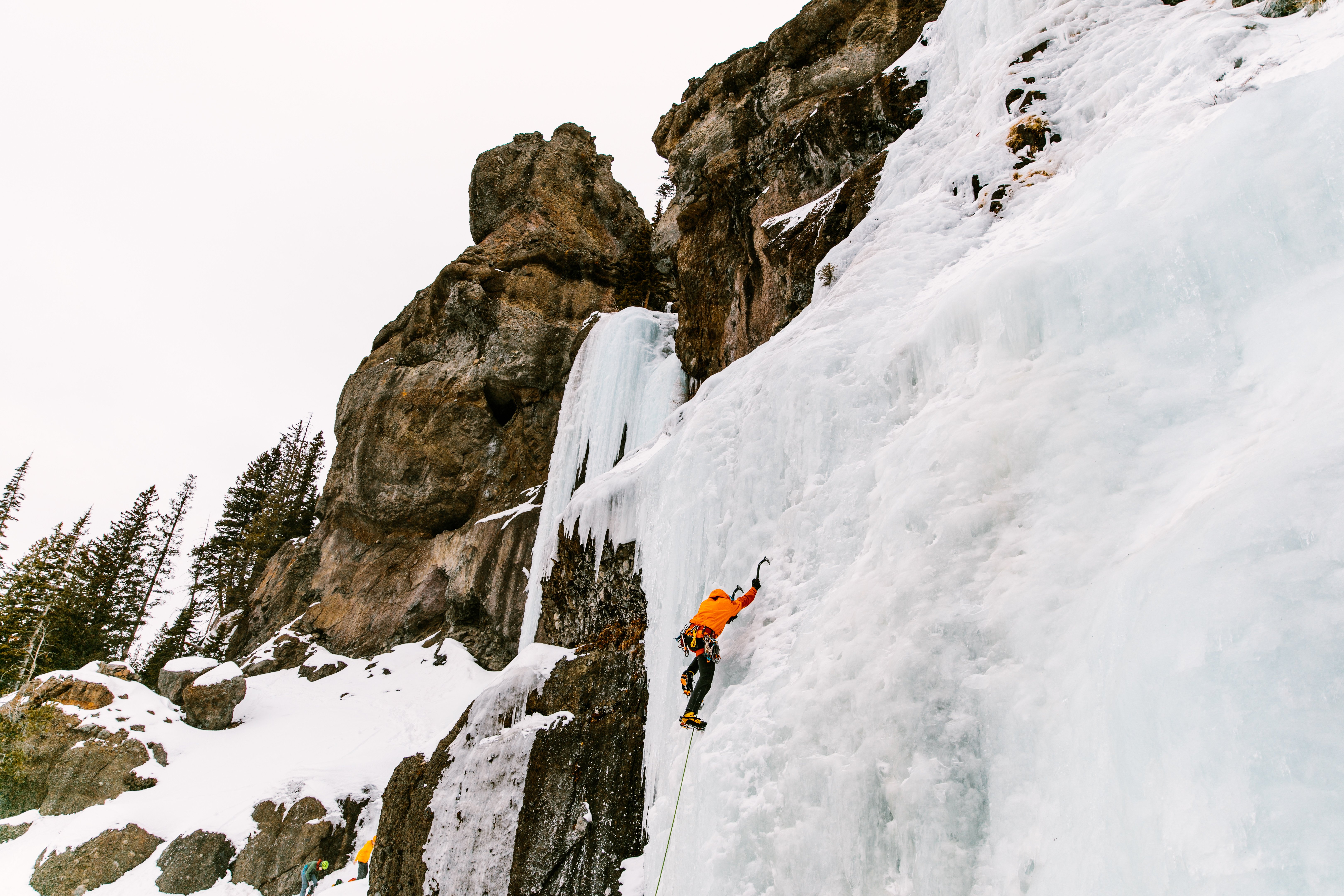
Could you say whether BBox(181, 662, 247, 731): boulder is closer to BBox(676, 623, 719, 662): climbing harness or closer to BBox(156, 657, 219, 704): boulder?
BBox(156, 657, 219, 704): boulder

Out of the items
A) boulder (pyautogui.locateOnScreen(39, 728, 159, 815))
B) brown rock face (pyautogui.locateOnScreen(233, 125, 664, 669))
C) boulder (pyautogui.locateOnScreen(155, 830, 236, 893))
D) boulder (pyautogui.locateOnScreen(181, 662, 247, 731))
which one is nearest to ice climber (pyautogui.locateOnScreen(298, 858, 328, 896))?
boulder (pyautogui.locateOnScreen(155, 830, 236, 893))

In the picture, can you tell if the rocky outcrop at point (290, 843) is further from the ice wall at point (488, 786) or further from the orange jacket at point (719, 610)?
the orange jacket at point (719, 610)

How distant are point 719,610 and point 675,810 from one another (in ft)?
4.16

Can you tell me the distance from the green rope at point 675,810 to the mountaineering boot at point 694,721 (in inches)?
5.3

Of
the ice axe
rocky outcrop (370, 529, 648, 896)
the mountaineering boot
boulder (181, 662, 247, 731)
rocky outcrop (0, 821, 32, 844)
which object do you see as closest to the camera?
the mountaineering boot

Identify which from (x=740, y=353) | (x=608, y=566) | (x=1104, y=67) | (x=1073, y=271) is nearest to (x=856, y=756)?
(x=1073, y=271)

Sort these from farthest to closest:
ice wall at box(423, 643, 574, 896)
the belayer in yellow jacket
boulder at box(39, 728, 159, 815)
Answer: boulder at box(39, 728, 159, 815) → the belayer in yellow jacket → ice wall at box(423, 643, 574, 896)

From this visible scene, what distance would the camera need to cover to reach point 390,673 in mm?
15766

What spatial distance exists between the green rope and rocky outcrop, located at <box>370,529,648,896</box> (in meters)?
0.92

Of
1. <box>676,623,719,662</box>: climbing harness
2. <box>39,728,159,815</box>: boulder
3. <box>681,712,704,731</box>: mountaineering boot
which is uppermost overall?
<box>676,623,719,662</box>: climbing harness

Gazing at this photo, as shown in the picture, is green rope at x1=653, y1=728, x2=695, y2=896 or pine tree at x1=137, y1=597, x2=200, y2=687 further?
pine tree at x1=137, y1=597, x2=200, y2=687

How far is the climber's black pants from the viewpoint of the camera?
15.3 feet

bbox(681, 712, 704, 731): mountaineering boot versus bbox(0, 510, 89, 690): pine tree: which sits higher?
bbox(0, 510, 89, 690): pine tree

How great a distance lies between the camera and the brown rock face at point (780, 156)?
900 centimetres
